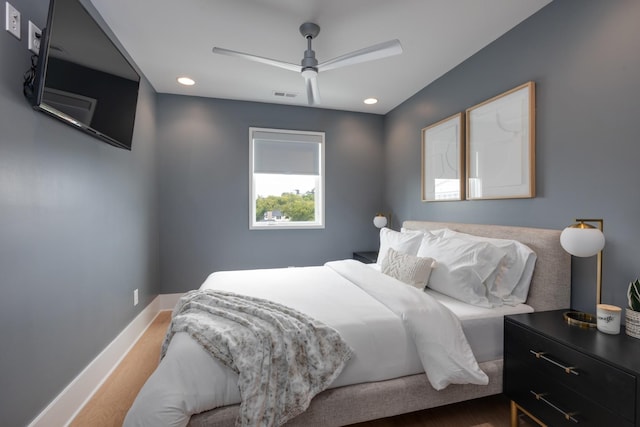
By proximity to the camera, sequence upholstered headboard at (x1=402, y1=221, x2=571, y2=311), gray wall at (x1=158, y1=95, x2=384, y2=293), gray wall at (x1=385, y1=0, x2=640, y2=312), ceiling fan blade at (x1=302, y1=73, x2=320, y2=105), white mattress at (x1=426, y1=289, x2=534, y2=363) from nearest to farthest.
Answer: gray wall at (x1=385, y1=0, x2=640, y2=312), white mattress at (x1=426, y1=289, x2=534, y2=363), upholstered headboard at (x1=402, y1=221, x2=571, y2=311), ceiling fan blade at (x1=302, y1=73, x2=320, y2=105), gray wall at (x1=158, y1=95, x2=384, y2=293)

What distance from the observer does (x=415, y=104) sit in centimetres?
344

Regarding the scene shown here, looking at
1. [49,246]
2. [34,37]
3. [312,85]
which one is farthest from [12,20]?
[312,85]

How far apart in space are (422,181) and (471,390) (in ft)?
7.09

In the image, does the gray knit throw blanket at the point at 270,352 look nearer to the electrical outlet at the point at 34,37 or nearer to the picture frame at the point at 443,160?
the electrical outlet at the point at 34,37

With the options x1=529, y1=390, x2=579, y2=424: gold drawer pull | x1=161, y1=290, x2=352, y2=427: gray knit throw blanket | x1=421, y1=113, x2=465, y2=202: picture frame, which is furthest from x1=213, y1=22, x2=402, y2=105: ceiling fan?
x1=529, y1=390, x2=579, y2=424: gold drawer pull

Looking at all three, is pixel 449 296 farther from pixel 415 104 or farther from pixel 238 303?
pixel 415 104

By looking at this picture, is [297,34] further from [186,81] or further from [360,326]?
[360,326]

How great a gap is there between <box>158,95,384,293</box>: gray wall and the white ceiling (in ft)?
1.63

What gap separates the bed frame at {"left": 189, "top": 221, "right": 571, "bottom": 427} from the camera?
4.62ft

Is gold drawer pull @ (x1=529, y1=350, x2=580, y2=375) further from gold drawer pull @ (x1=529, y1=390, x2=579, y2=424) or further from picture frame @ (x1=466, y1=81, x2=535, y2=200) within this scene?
picture frame @ (x1=466, y1=81, x2=535, y2=200)

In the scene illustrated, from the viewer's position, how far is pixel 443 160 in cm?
292

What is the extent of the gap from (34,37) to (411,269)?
264 cm

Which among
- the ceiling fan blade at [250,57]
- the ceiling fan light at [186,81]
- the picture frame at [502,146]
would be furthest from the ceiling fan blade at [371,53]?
the ceiling fan light at [186,81]

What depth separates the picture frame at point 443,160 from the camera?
2713 millimetres
